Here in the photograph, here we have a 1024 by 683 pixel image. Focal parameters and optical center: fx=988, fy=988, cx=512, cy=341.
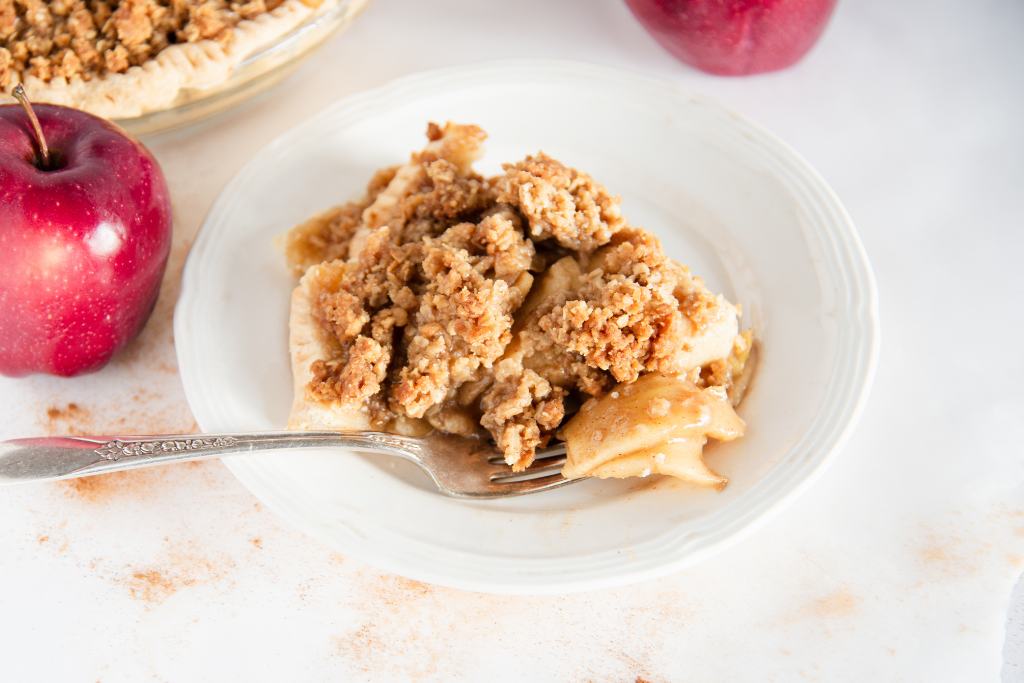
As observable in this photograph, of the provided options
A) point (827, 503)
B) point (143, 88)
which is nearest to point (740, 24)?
point (827, 503)

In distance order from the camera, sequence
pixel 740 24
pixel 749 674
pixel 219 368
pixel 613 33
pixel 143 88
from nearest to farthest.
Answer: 1. pixel 749 674
2. pixel 219 368
3. pixel 143 88
4. pixel 740 24
5. pixel 613 33

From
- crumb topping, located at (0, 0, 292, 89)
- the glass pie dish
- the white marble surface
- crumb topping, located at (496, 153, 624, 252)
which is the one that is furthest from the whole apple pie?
crumb topping, located at (0, 0, 292, 89)

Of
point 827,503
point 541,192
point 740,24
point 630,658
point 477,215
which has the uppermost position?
point 740,24

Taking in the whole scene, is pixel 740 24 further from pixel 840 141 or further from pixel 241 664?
pixel 241 664

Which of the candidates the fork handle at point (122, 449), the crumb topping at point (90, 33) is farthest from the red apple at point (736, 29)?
the fork handle at point (122, 449)

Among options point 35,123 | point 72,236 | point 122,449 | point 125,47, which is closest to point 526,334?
point 122,449

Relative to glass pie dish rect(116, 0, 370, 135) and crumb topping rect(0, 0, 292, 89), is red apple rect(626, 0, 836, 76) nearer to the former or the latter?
glass pie dish rect(116, 0, 370, 135)
